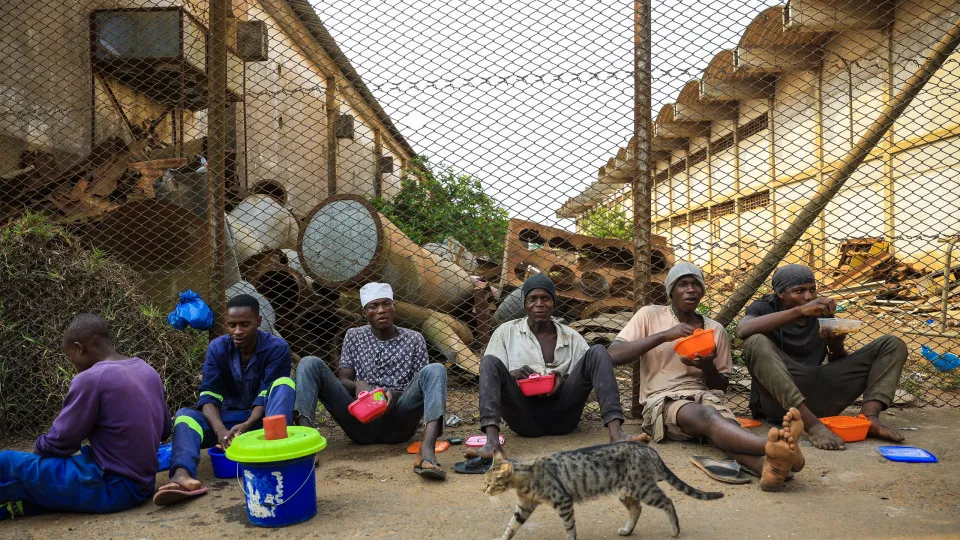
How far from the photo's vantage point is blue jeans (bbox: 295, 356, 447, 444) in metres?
3.79

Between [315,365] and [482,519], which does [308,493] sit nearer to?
[482,519]

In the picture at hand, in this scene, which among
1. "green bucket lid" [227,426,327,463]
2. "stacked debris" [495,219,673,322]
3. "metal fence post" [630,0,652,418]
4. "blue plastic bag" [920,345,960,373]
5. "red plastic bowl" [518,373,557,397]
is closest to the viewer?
"green bucket lid" [227,426,327,463]

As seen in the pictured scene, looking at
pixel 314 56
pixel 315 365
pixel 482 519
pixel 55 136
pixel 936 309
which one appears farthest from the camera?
pixel 314 56

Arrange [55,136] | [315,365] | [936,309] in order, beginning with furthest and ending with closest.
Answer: [936,309] → [55,136] → [315,365]

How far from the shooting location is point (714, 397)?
3916 mm

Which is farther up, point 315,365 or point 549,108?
point 549,108

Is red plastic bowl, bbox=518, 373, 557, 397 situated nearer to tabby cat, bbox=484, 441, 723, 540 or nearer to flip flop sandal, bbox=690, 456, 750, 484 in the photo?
flip flop sandal, bbox=690, 456, 750, 484

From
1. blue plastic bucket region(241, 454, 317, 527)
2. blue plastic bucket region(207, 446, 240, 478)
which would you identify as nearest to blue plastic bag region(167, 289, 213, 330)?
blue plastic bucket region(207, 446, 240, 478)

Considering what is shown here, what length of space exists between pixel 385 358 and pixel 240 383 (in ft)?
2.69

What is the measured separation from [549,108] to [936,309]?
5974 millimetres

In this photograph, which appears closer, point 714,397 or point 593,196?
point 714,397

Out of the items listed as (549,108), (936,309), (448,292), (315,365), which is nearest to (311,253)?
(448,292)

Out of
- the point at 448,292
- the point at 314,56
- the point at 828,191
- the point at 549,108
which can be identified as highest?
the point at 314,56

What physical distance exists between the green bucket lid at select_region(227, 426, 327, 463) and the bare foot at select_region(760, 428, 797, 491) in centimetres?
189
